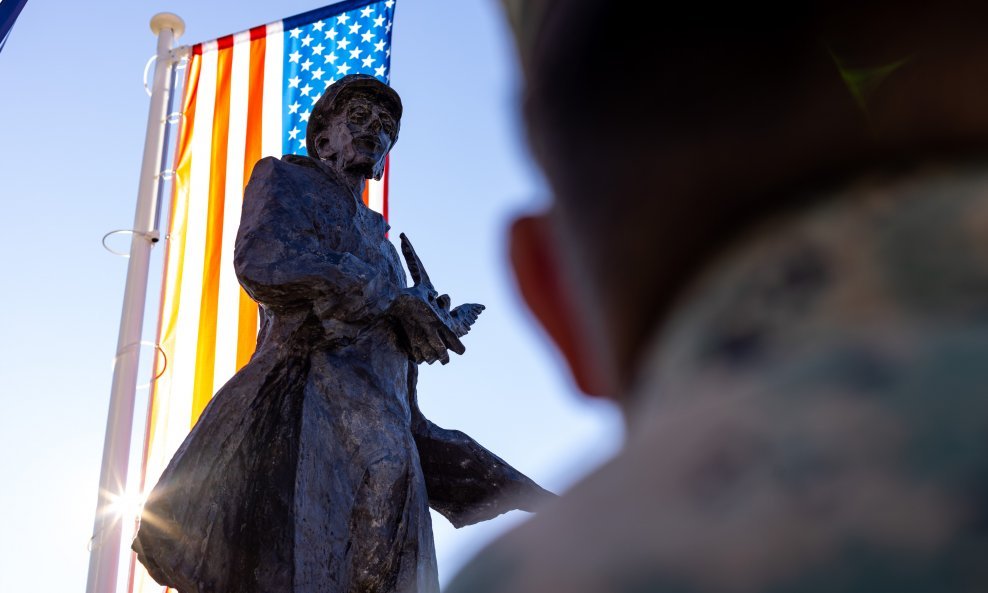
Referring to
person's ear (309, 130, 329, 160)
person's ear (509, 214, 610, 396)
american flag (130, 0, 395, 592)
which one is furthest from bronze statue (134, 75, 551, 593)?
american flag (130, 0, 395, 592)

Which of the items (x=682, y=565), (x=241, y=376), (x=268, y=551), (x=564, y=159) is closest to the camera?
(x=682, y=565)

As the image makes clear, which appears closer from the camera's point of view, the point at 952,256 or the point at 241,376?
the point at 952,256

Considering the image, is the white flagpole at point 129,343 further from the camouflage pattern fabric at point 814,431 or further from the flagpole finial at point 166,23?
the camouflage pattern fabric at point 814,431

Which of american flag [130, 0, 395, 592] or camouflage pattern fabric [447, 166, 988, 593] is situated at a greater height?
american flag [130, 0, 395, 592]

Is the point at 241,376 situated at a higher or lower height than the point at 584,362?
higher

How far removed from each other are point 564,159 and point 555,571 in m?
0.28

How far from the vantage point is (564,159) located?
73 centimetres

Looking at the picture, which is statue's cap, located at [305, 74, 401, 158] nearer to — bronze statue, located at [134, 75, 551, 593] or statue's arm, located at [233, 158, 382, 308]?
bronze statue, located at [134, 75, 551, 593]

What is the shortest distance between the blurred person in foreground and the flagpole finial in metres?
10.6

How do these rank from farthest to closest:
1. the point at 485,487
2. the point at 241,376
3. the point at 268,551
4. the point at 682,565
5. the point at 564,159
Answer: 1. the point at 485,487
2. the point at 241,376
3. the point at 268,551
4. the point at 564,159
5. the point at 682,565

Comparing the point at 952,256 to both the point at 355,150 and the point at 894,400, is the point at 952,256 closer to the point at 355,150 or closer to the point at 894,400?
the point at 894,400

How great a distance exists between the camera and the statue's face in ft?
15.8

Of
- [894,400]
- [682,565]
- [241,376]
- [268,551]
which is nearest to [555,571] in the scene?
[682,565]

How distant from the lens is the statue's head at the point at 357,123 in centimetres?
482
